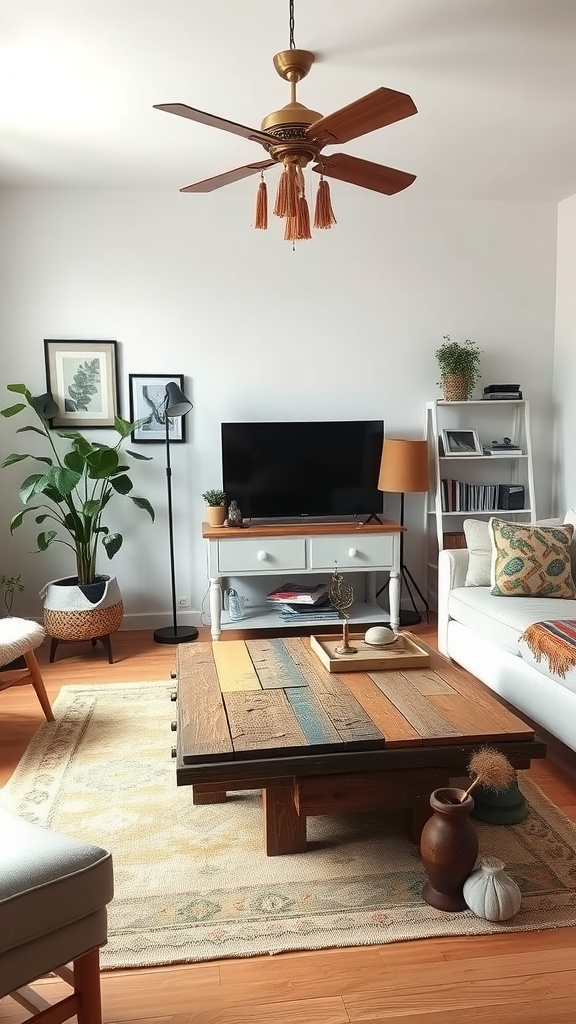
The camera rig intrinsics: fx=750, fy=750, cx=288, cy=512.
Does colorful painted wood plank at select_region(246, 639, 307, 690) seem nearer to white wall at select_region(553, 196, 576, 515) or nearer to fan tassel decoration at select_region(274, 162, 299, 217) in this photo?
fan tassel decoration at select_region(274, 162, 299, 217)

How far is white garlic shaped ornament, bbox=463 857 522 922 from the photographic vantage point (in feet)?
6.16

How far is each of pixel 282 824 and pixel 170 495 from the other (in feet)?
8.92

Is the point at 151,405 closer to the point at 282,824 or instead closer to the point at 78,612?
the point at 78,612

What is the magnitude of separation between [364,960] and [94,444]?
315 cm

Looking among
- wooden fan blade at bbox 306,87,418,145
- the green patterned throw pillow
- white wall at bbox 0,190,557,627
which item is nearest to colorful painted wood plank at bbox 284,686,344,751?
the green patterned throw pillow

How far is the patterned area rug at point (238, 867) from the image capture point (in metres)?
1.86

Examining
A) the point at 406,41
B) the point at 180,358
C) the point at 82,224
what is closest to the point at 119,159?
the point at 82,224

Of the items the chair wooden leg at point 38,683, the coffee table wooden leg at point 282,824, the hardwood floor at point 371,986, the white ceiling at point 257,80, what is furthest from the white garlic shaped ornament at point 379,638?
the white ceiling at point 257,80

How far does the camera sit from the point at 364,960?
1770 mm

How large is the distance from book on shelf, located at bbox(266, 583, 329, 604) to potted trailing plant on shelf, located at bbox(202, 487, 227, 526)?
0.56m

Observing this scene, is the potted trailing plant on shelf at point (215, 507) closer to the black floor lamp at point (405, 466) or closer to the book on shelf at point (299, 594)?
the book on shelf at point (299, 594)

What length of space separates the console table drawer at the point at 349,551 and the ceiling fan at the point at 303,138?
2.15 meters

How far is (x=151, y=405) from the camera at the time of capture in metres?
4.62

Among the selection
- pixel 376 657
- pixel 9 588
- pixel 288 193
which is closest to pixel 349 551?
pixel 376 657
